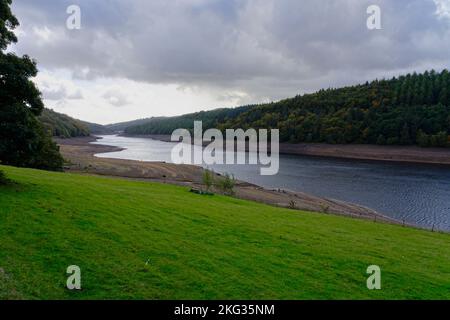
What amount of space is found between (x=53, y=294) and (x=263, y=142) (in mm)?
149474

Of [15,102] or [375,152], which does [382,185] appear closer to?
[375,152]

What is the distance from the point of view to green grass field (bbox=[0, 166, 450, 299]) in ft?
34.1

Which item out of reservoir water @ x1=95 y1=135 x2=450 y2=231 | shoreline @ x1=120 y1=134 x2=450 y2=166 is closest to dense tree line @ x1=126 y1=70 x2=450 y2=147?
shoreline @ x1=120 y1=134 x2=450 y2=166

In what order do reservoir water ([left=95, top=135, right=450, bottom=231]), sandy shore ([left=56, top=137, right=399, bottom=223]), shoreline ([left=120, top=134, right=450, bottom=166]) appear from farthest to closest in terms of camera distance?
shoreline ([left=120, top=134, right=450, bottom=166]), reservoir water ([left=95, top=135, right=450, bottom=231]), sandy shore ([left=56, top=137, right=399, bottom=223])

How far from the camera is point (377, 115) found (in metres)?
133

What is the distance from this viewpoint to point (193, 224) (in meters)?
17.8

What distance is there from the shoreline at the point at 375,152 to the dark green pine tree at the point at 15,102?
10466 centimetres

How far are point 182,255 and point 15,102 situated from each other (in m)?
12.3

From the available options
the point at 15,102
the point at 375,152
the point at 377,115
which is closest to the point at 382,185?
the point at 375,152

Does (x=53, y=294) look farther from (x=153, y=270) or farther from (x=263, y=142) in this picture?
(x=263, y=142)

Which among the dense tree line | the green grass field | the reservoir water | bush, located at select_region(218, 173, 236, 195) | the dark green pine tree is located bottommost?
the reservoir water

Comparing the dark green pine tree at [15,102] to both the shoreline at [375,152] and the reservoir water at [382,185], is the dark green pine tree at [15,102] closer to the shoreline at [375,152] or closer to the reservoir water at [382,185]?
the reservoir water at [382,185]

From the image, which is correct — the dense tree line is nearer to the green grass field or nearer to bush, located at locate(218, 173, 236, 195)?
bush, located at locate(218, 173, 236, 195)

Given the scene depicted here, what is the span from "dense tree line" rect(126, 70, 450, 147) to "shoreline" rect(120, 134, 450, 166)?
270 cm
